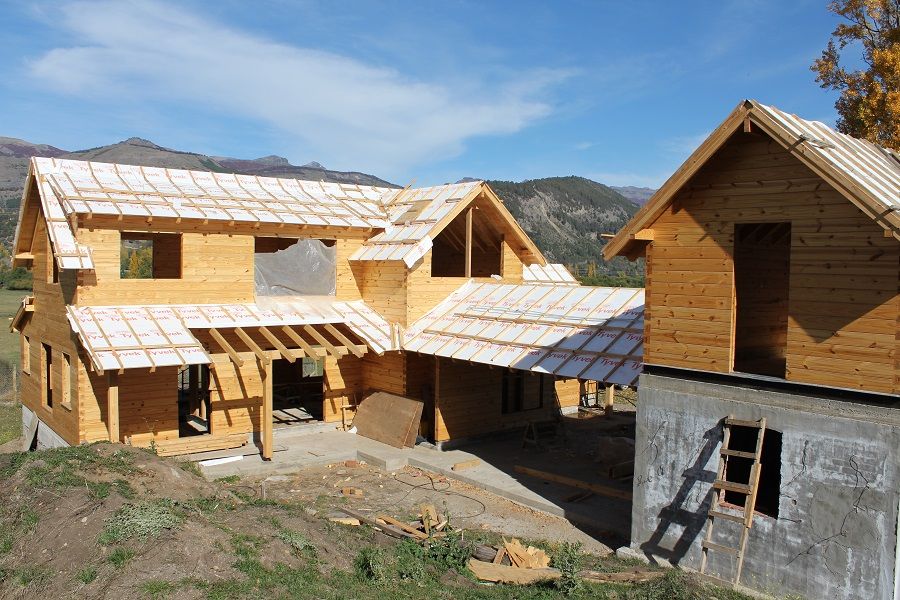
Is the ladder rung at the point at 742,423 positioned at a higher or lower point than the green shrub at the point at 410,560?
higher

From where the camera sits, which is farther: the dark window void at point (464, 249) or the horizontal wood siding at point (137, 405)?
the dark window void at point (464, 249)

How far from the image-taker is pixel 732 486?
1020 centimetres

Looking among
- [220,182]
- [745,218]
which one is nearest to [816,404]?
[745,218]

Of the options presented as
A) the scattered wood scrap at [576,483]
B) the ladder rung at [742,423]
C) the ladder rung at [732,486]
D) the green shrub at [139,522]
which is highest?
the ladder rung at [742,423]

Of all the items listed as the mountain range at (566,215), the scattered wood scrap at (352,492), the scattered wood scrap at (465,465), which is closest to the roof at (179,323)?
the scattered wood scrap at (465,465)

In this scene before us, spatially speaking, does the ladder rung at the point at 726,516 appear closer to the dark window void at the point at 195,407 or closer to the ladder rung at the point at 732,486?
the ladder rung at the point at 732,486

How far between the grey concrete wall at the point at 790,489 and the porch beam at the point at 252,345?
29.9 feet

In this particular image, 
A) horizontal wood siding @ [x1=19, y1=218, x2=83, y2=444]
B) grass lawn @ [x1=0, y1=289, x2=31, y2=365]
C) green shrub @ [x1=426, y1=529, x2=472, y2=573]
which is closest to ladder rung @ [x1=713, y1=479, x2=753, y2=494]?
green shrub @ [x1=426, y1=529, x2=472, y2=573]

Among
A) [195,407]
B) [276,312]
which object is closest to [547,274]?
[276,312]

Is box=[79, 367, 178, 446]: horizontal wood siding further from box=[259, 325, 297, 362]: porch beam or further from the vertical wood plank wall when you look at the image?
the vertical wood plank wall

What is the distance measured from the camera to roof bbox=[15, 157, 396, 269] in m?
17.3

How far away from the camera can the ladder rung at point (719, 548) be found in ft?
32.6

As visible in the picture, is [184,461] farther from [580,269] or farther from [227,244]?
[580,269]

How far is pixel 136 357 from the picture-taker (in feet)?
50.6
